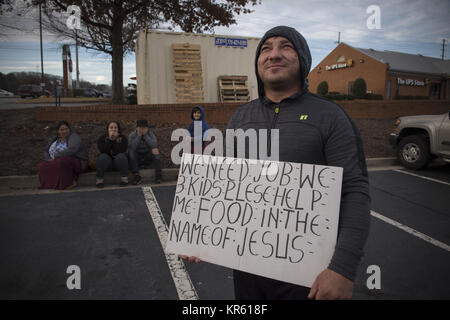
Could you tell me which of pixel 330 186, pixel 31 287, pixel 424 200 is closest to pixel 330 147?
pixel 330 186

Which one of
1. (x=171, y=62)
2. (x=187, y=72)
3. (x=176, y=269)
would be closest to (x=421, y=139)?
(x=176, y=269)

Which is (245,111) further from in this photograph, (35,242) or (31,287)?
(35,242)

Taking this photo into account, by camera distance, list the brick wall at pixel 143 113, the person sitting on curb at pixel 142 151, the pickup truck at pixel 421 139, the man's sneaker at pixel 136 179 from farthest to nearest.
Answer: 1. the brick wall at pixel 143 113
2. the pickup truck at pixel 421 139
3. the person sitting on curb at pixel 142 151
4. the man's sneaker at pixel 136 179

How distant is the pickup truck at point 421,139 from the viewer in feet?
22.8

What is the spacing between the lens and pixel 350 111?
13688 millimetres

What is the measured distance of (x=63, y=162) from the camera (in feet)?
19.6

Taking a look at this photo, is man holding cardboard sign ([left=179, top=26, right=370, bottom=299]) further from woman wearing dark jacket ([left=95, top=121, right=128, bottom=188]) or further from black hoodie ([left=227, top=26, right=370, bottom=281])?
woman wearing dark jacket ([left=95, top=121, right=128, bottom=188])

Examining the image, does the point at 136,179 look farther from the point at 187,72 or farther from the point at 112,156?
the point at 187,72

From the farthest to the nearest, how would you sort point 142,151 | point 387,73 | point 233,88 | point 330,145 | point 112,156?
point 387,73
point 233,88
point 142,151
point 112,156
point 330,145

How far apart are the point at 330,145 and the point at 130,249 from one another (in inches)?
115

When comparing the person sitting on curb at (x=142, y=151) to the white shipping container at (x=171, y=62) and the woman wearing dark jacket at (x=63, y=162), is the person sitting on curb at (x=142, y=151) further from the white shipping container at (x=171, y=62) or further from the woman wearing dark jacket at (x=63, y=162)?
the white shipping container at (x=171, y=62)

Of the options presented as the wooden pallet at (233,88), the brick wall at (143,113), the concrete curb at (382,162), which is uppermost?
the wooden pallet at (233,88)

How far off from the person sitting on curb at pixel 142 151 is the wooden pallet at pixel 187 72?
5.84m

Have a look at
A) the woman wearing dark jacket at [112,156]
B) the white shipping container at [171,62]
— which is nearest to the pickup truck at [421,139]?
the woman wearing dark jacket at [112,156]
